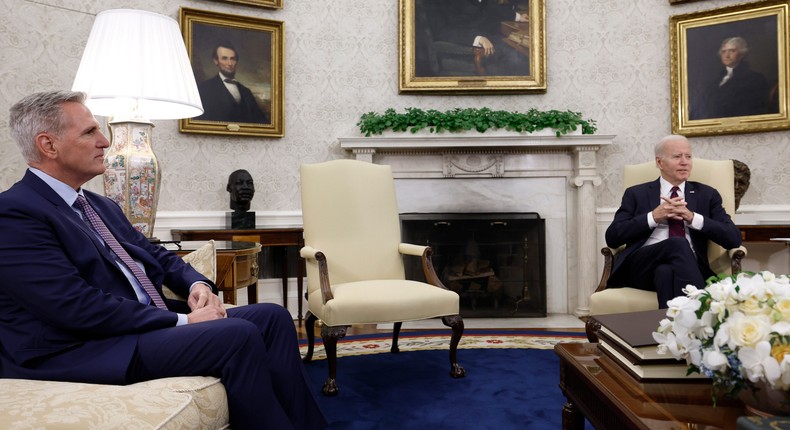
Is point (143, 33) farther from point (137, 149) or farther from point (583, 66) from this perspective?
point (583, 66)

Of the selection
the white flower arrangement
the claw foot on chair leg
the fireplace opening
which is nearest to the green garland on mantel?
the fireplace opening

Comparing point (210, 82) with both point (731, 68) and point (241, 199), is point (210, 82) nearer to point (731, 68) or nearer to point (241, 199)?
point (241, 199)

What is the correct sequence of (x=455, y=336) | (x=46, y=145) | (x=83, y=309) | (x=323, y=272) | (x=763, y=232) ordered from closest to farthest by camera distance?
(x=83, y=309), (x=46, y=145), (x=323, y=272), (x=455, y=336), (x=763, y=232)

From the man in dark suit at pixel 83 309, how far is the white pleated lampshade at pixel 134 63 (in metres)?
0.73

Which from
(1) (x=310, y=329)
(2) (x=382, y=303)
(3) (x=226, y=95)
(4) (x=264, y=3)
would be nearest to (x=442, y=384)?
(2) (x=382, y=303)

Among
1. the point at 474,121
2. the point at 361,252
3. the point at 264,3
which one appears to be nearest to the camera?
the point at 361,252

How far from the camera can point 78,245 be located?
1.68m

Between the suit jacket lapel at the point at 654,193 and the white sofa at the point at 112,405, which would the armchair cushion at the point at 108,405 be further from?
the suit jacket lapel at the point at 654,193

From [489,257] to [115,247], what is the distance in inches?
153

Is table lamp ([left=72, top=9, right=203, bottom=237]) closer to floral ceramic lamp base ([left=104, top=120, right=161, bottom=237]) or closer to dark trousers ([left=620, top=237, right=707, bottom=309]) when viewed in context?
floral ceramic lamp base ([left=104, top=120, right=161, bottom=237])

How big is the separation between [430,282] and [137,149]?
1818mm

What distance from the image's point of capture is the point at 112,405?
1.30 metres

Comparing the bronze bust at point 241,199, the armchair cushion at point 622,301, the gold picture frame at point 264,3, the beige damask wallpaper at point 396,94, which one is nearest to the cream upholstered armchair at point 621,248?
the armchair cushion at point 622,301

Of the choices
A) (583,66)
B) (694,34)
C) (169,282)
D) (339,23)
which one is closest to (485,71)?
(583,66)
